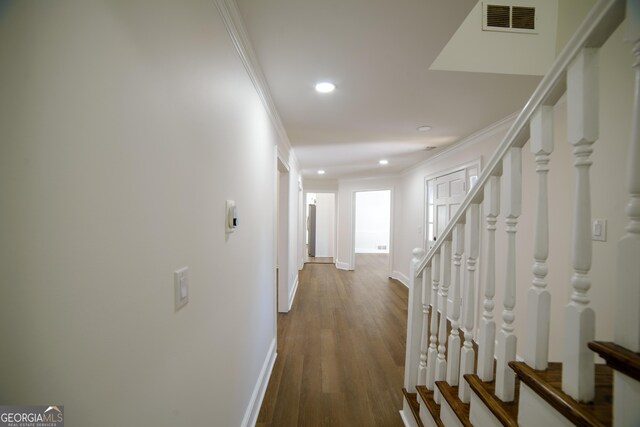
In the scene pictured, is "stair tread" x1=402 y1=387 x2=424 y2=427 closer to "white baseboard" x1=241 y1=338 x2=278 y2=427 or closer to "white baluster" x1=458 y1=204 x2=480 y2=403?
"white baluster" x1=458 y1=204 x2=480 y2=403

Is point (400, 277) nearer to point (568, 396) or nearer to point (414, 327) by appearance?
point (414, 327)

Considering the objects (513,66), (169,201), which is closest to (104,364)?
(169,201)

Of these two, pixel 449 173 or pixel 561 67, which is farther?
pixel 449 173

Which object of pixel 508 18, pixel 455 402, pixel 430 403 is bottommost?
pixel 430 403

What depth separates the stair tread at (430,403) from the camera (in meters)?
1.31

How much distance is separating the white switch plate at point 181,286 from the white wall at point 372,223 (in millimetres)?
8927

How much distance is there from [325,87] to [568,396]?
188 cm

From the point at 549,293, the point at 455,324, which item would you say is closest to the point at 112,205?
the point at 549,293

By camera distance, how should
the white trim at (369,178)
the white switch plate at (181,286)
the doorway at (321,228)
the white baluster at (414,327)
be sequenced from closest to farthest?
the white switch plate at (181,286)
the white baluster at (414,327)
the white trim at (369,178)
the doorway at (321,228)

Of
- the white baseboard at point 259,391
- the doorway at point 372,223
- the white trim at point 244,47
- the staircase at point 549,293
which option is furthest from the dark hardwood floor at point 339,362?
the doorway at point 372,223

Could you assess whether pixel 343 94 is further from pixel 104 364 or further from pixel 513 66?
pixel 104 364

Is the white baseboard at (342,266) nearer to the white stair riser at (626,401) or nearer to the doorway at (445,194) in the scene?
the doorway at (445,194)

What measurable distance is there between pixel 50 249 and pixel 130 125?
0.30m

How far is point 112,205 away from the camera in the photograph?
0.53 m
